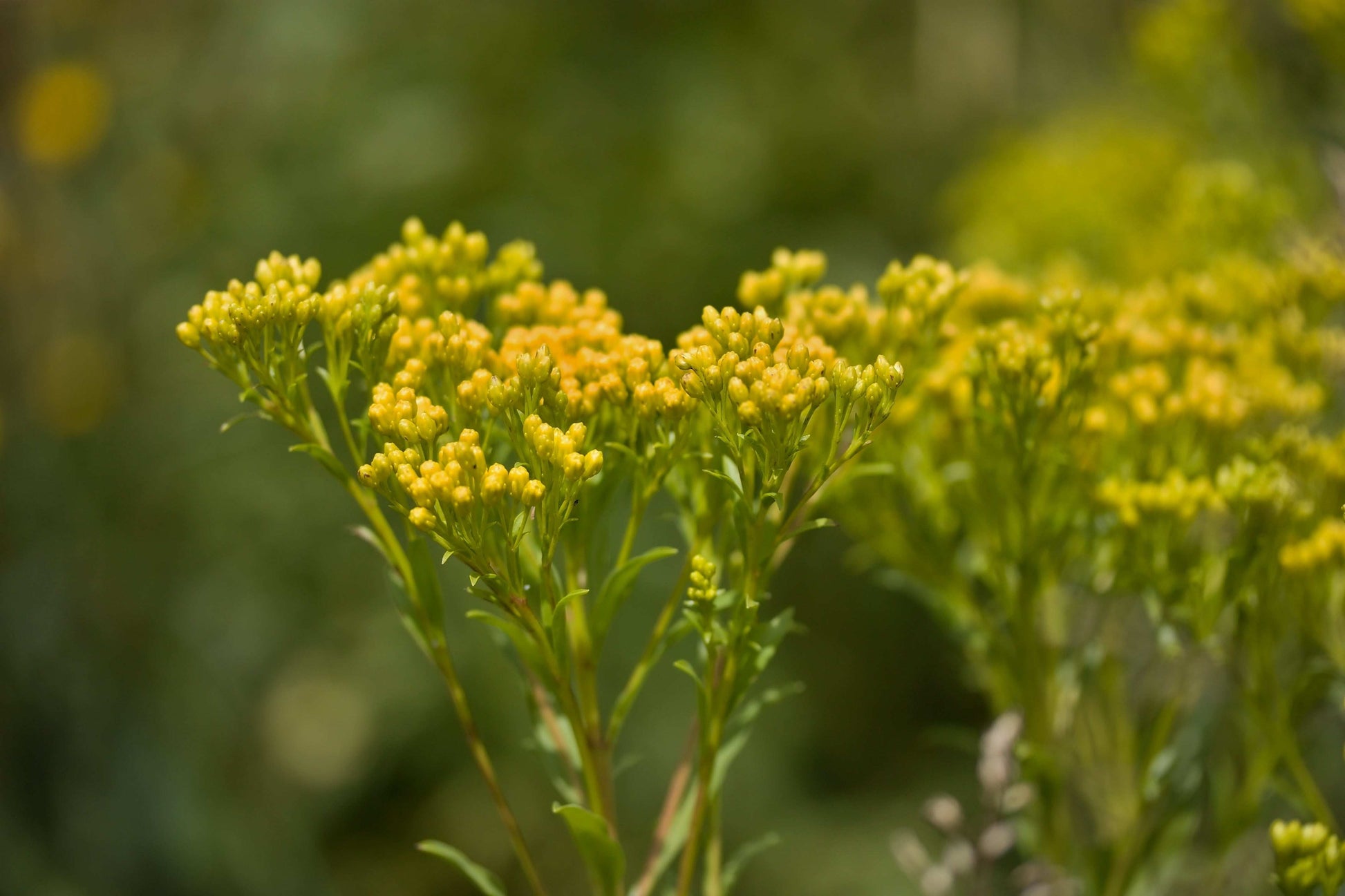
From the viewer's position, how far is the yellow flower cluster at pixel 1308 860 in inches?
32.1

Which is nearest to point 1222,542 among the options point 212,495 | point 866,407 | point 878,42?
point 866,407

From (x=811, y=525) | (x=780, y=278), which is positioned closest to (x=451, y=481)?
(x=811, y=525)

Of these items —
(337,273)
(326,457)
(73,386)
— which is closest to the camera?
(326,457)

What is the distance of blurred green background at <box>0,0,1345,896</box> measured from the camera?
2430 millimetres

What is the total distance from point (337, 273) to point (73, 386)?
3.01 feet

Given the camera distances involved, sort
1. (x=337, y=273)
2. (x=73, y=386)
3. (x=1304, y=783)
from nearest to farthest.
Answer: (x=1304, y=783) < (x=73, y=386) < (x=337, y=273)

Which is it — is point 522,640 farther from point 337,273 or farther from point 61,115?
point 61,115

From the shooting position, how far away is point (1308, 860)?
816 mm

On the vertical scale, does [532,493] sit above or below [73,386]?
below

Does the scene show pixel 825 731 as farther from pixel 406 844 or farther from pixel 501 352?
pixel 501 352

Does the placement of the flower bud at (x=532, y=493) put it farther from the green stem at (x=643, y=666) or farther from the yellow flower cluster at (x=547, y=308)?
the yellow flower cluster at (x=547, y=308)

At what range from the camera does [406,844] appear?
3.37 meters

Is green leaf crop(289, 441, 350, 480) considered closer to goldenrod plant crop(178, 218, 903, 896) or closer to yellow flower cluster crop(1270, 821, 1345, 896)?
goldenrod plant crop(178, 218, 903, 896)

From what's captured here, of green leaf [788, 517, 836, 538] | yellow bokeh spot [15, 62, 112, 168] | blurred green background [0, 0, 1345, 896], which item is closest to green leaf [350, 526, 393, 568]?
green leaf [788, 517, 836, 538]
